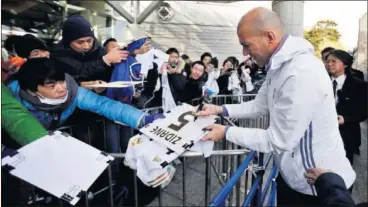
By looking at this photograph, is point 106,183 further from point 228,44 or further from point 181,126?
point 228,44

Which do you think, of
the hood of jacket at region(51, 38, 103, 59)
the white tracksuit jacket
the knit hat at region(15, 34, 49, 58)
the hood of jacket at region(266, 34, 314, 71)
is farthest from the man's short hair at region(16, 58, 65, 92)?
the hood of jacket at region(266, 34, 314, 71)

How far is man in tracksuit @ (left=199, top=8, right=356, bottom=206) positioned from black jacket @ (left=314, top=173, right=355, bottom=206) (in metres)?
0.38

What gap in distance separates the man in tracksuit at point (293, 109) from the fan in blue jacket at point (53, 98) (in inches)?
31.3

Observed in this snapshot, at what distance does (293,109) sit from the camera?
1.52 meters

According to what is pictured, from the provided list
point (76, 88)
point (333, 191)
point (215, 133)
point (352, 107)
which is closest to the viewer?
point (333, 191)

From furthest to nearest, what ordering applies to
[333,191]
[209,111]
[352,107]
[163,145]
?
[352,107]
[209,111]
[163,145]
[333,191]

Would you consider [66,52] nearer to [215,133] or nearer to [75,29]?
[75,29]

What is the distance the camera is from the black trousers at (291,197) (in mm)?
1815

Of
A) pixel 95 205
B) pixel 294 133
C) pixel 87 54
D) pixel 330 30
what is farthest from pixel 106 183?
pixel 330 30

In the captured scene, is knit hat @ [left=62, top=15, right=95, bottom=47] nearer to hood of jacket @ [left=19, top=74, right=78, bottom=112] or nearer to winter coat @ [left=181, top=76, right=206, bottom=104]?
hood of jacket @ [left=19, top=74, right=78, bottom=112]

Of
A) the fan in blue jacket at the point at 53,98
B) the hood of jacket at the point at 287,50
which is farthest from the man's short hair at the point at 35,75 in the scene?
the hood of jacket at the point at 287,50

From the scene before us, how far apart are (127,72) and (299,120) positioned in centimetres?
171

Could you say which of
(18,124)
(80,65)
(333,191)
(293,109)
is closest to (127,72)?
(80,65)

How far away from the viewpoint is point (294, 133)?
5.14 feet
